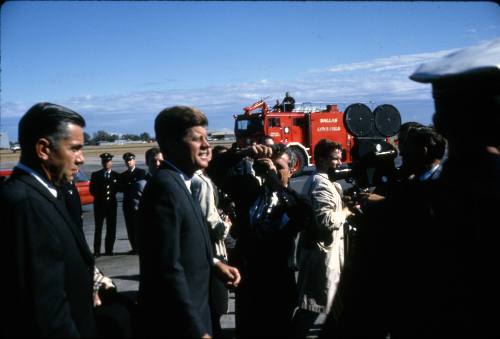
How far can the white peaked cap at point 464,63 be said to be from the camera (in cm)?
118

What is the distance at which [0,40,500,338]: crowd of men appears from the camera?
117 cm

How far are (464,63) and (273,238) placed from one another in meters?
2.70

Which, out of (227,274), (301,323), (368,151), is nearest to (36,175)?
(227,274)

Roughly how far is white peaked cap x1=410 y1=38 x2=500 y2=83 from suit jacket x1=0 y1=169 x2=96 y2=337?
1.36 meters

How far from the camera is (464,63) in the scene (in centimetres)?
122

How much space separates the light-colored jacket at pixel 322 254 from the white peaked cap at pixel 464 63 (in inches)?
125

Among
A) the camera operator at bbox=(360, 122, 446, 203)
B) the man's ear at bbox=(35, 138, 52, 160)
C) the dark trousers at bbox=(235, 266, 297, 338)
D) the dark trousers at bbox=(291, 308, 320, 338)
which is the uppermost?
the man's ear at bbox=(35, 138, 52, 160)

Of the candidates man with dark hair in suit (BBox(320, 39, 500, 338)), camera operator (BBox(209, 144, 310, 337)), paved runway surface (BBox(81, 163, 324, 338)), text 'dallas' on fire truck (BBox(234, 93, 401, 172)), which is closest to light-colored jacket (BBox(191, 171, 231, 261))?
camera operator (BBox(209, 144, 310, 337))

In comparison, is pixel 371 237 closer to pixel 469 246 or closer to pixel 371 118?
pixel 469 246

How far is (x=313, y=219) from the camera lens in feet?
13.2

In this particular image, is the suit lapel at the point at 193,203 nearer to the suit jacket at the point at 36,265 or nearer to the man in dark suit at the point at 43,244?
the man in dark suit at the point at 43,244

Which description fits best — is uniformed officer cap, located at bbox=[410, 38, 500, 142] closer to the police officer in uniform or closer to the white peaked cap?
the white peaked cap

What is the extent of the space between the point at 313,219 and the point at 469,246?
9.46ft

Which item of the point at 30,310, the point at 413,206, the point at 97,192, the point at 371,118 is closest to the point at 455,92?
the point at 413,206
